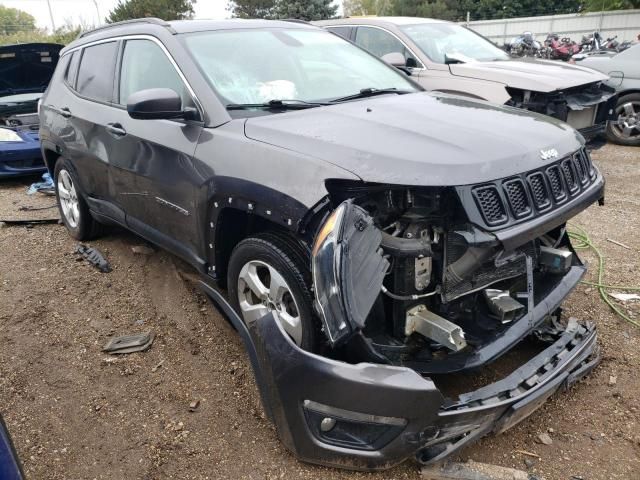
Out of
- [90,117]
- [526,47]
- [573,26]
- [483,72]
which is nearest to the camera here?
[90,117]

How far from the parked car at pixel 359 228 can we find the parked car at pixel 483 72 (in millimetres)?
3047

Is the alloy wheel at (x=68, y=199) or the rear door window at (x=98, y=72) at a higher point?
the rear door window at (x=98, y=72)

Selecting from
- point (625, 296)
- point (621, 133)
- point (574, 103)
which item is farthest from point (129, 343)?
point (621, 133)

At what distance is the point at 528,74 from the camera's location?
6.43 meters

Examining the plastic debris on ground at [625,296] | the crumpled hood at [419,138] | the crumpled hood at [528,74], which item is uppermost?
the crumpled hood at [419,138]

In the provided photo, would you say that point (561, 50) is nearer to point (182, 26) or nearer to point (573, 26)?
point (573, 26)

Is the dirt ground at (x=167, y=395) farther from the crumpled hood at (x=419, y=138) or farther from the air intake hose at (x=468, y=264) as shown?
the crumpled hood at (x=419, y=138)

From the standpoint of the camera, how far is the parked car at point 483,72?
6297mm

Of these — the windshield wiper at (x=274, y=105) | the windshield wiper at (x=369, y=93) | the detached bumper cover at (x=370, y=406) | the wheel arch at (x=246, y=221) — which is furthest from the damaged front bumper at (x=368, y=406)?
the windshield wiper at (x=369, y=93)

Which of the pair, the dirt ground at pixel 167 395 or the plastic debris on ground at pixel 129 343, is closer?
the dirt ground at pixel 167 395

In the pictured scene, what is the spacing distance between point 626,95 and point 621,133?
0.57 m

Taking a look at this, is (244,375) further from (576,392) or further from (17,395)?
(576,392)

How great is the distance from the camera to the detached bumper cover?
2.08 m

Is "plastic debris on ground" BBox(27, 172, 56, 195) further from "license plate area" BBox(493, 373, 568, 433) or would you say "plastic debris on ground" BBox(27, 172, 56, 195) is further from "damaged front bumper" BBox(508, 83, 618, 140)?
"license plate area" BBox(493, 373, 568, 433)
